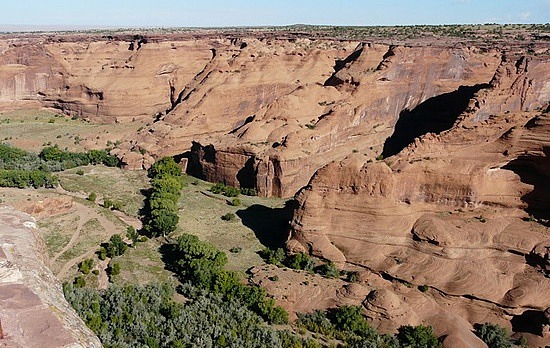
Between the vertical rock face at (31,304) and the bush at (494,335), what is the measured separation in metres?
21.9

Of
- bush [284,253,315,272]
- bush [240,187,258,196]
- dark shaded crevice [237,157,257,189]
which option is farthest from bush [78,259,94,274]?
dark shaded crevice [237,157,257,189]

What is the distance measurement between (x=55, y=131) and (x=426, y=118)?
49710mm

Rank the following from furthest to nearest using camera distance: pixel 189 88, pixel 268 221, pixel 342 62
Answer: pixel 342 62 → pixel 189 88 → pixel 268 221

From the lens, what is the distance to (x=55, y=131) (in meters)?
66.2

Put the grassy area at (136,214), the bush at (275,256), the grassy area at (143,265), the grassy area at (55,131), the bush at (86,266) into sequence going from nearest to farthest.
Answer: the grassy area at (143,265)
the bush at (86,266)
the bush at (275,256)
the grassy area at (136,214)
the grassy area at (55,131)

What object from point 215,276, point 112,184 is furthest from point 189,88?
point 215,276

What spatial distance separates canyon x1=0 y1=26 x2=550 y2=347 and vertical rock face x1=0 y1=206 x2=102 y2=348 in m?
16.2

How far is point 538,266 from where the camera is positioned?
27.8 metres

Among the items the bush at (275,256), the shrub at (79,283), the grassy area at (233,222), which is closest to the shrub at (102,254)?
the shrub at (79,283)

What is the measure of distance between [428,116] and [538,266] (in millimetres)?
31074

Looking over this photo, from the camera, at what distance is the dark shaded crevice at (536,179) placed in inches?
1193

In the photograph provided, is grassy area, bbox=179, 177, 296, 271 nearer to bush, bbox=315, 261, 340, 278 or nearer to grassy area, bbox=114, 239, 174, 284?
grassy area, bbox=114, 239, 174, 284

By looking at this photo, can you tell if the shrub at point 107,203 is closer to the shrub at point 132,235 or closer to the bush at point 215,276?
the shrub at point 132,235

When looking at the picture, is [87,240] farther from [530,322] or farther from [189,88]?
[189,88]
